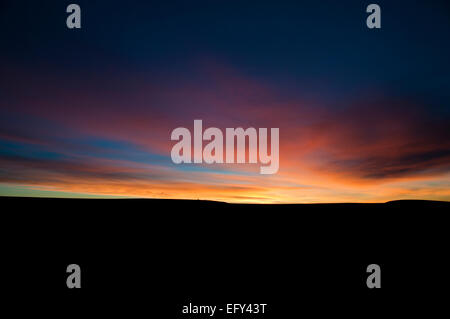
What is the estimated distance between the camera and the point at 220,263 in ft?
23.8

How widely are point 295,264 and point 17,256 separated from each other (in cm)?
738

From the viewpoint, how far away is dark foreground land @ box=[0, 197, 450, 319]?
5.66 meters

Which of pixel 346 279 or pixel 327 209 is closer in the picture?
pixel 346 279

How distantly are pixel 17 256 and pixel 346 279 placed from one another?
27.8 feet

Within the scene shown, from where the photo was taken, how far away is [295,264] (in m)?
7.38

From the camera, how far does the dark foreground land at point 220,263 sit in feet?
18.6
